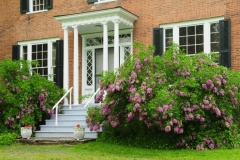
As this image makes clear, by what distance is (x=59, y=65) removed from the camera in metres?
15.7

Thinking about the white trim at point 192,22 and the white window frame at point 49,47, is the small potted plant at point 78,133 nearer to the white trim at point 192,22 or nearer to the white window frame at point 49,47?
the white window frame at point 49,47

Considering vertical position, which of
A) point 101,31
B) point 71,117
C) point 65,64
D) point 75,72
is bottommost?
point 71,117

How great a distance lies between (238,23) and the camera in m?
12.5

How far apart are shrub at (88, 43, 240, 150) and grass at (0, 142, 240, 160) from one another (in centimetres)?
56

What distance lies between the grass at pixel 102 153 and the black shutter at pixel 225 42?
391 centimetres

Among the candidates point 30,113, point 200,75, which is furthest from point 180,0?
point 30,113

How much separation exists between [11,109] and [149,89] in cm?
540

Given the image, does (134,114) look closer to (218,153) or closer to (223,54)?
(218,153)

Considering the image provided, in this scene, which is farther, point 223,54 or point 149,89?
point 223,54

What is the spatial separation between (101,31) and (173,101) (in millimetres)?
6475

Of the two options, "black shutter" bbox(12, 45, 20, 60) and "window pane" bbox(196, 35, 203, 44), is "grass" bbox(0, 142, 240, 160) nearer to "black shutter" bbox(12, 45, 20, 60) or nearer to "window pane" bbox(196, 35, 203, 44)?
"window pane" bbox(196, 35, 203, 44)

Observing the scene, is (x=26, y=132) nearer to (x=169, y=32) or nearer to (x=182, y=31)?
(x=169, y=32)

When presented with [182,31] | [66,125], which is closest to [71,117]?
[66,125]

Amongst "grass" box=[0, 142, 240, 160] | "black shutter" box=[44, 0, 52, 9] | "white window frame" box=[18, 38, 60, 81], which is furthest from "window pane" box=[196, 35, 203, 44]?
"black shutter" box=[44, 0, 52, 9]
